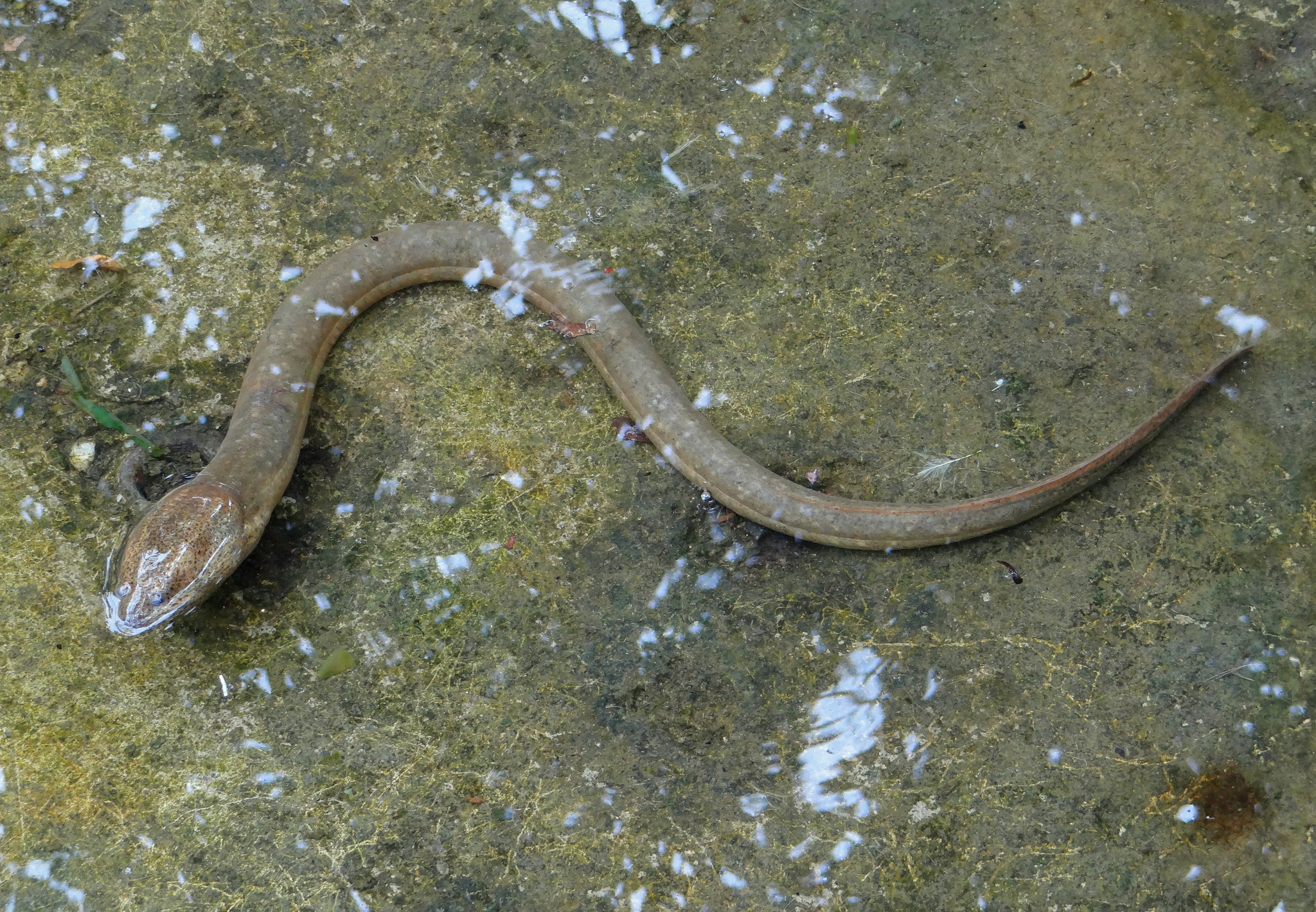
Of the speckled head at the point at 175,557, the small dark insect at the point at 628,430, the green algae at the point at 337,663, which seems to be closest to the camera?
the speckled head at the point at 175,557

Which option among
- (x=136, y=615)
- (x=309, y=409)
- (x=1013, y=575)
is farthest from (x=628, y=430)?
(x=136, y=615)

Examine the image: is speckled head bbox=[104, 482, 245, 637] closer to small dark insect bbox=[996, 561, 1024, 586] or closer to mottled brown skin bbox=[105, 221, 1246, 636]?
mottled brown skin bbox=[105, 221, 1246, 636]

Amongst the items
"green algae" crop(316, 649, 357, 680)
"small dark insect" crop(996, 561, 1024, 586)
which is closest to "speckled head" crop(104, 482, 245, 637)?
"green algae" crop(316, 649, 357, 680)

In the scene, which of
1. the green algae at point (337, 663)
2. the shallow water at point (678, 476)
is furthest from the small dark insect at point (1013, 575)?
the green algae at point (337, 663)

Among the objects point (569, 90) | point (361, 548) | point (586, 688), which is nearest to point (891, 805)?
point (586, 688)

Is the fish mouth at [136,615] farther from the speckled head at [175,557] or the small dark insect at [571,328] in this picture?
the small dark insect at [571,328]

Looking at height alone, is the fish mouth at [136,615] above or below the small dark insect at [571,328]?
below

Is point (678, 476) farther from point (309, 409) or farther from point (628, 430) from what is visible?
point (309, 409)
